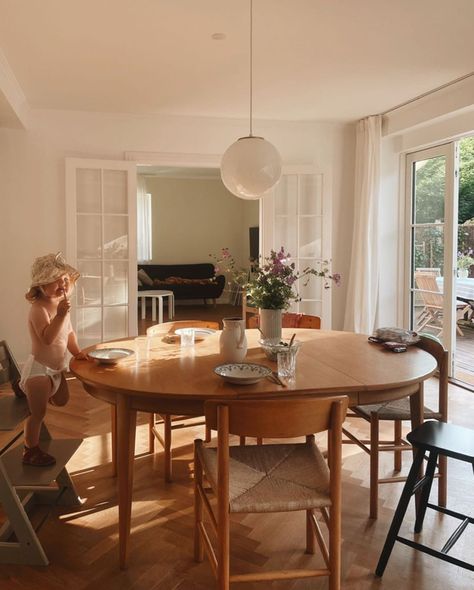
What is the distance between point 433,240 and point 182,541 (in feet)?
13.3

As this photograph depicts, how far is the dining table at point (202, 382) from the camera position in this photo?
6.18 ft

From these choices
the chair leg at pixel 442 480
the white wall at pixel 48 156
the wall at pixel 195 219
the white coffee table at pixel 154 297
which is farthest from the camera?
the wall at pixel 195 219

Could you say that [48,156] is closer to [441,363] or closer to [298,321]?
[298,321]

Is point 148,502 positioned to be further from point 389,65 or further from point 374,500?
point 389,65

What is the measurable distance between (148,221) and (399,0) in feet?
26.4

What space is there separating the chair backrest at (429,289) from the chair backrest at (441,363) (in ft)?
8.66

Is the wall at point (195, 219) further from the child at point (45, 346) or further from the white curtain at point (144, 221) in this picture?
the child at point (45, 346)

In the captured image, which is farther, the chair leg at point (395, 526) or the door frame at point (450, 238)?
the door frame at point (450, 238)

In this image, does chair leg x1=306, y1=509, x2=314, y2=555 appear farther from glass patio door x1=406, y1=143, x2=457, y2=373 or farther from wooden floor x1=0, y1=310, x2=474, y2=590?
glass patio door x1=406, y1=143, x2=457, y2=373

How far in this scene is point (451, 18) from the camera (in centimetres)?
312

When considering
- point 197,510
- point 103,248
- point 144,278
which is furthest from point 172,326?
point 144,278

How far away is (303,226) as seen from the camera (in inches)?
221

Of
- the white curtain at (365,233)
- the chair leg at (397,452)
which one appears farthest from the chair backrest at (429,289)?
the chair leg at (397,452)

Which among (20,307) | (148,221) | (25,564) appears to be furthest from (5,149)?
(148,221)
